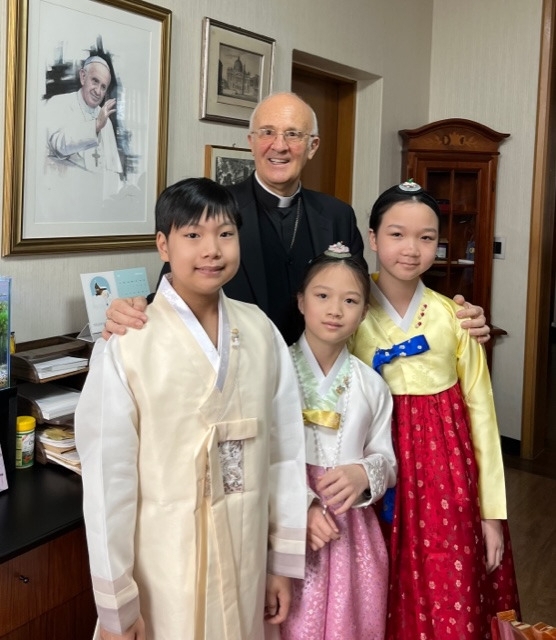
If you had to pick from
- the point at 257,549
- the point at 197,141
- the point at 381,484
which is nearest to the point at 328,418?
the point at 381,484

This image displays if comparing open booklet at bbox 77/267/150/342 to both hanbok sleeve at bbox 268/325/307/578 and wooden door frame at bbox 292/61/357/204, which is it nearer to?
hanbok sleeve at bbox 268/325/307/578

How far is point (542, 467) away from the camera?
3.66 meters

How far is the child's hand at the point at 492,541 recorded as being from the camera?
1.49 meters

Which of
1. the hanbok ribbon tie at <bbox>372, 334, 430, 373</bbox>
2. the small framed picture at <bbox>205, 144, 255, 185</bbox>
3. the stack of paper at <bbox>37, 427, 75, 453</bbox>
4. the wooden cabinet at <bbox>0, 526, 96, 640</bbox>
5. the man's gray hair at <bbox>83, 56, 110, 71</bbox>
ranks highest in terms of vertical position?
the man's gray hair at <bbox>83, 56, 110, 71</bbox>

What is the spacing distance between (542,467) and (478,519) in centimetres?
245

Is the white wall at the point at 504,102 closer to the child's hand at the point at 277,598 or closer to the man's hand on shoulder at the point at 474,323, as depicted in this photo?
the man's hand on shoulder at the point at 474,323

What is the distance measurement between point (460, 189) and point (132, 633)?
3.24 meters

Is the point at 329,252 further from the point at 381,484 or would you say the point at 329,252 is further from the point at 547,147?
the point at 547,147

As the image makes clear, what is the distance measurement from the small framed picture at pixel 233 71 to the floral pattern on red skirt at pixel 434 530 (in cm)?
137

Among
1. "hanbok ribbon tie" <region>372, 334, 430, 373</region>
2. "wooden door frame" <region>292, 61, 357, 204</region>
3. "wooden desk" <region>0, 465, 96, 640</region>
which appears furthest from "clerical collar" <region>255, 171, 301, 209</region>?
"wooden door frame" <region>292, 61, 357, 204</region>

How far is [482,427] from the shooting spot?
4.87ft

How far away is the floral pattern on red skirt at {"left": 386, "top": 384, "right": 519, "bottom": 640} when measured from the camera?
1405 millimetres

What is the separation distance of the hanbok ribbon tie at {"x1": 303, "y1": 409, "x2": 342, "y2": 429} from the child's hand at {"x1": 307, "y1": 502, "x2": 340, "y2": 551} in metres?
0.16

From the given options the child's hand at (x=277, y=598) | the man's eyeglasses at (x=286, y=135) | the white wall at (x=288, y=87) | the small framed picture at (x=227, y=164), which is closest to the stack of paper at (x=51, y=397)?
the white wall at (x=288, y=87)
